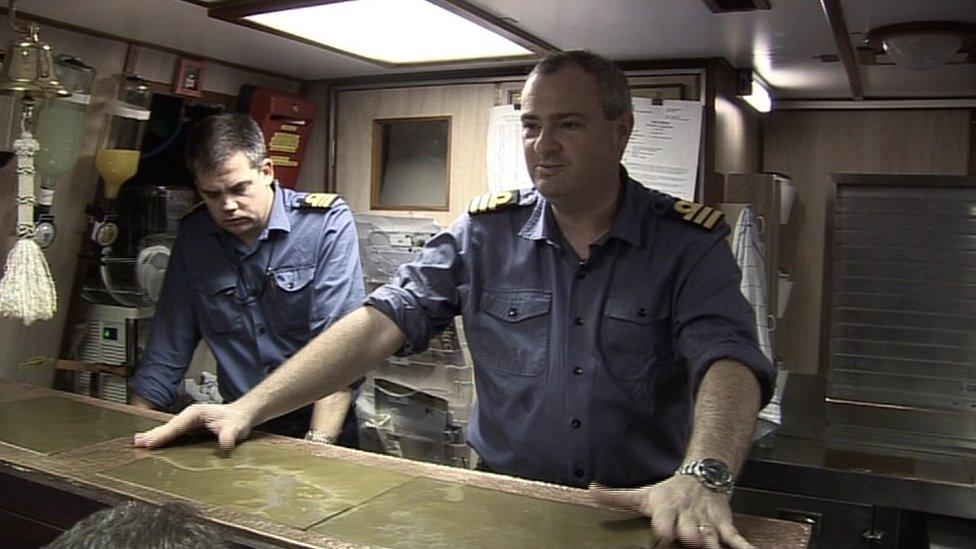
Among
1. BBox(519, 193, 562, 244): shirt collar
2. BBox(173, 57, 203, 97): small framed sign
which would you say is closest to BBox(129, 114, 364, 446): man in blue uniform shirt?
BBox(519, 193, 562, 244): shirt collar

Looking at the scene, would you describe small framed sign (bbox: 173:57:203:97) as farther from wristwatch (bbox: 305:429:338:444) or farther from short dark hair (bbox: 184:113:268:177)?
wristwatch (bbox: 305:429:338:444)

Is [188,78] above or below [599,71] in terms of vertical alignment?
above

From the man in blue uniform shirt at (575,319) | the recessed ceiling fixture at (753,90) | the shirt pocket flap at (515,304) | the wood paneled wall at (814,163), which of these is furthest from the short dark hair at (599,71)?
the wood paneled wall at (814,163)

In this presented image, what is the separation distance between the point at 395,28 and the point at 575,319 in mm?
1297

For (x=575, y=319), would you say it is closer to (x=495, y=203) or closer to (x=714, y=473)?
(x=495, y=203)

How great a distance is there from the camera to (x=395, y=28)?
2627 mm

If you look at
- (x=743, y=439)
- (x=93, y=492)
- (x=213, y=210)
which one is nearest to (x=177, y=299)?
(x=213, y=210)

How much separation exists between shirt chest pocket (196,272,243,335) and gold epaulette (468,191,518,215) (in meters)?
0.83

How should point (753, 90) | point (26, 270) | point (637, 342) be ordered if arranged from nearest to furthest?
point (637, 342) < point (26, 270) < point (753, 90)

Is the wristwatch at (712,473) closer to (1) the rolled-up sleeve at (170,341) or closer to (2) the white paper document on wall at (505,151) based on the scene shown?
(1) the rolled-up sleeve at (170,341)

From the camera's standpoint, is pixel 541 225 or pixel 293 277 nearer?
pixel 541 225

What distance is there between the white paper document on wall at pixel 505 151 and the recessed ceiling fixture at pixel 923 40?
4.05ft

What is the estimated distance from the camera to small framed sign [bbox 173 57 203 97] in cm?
312

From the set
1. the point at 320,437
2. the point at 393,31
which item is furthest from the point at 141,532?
the point at 393,31
